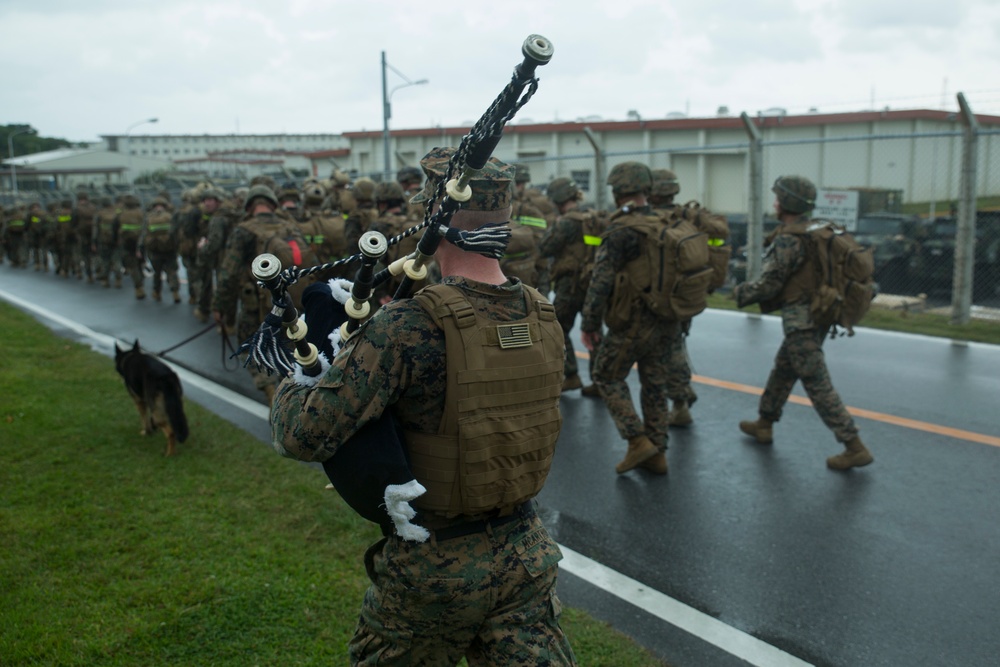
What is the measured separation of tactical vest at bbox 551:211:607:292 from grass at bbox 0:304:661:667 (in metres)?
3.30

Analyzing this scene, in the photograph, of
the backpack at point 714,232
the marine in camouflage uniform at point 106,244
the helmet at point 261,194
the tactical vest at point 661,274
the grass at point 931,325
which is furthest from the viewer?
the marine in camouflage uniform at point 106,244

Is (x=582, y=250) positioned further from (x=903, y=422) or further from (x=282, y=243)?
(x=903, y=422)

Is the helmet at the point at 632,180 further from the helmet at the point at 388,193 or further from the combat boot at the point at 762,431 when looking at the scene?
the helmet at the point at 388,193

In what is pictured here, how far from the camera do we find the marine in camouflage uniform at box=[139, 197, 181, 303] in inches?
553

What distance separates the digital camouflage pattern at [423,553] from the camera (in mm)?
→ 2242

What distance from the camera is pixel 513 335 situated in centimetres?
→ 241

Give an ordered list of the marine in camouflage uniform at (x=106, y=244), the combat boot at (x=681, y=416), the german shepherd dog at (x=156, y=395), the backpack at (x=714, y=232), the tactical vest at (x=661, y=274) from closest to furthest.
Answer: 1. the tactical vest at (x=661, y=274)
2. the german shepherd dog at (x=156, y=395)
3. the backpack at (x=714, y=232)
4. the combat boot at (x=681, y=416)
5. the marine in camouflage uniform at (x=106, y=244)

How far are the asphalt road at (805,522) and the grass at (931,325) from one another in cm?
138

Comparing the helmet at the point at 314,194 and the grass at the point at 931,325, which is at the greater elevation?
the helmet at the point at 314,194

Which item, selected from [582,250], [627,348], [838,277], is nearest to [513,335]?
[627,348]

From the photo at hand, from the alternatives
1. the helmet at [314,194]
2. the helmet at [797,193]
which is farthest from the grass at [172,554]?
the helmet at [314,194]

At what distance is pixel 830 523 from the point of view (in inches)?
196

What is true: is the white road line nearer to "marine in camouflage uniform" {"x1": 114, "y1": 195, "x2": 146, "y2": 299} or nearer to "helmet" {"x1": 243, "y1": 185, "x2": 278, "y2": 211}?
"helmet" {"x1": 243, "y1": 185, "x2": 278, "y2": 211}

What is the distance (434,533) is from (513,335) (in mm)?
608
